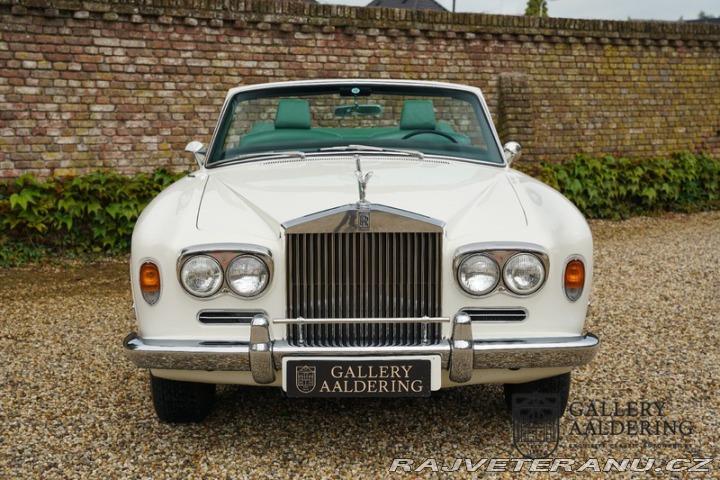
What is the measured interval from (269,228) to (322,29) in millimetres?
6661

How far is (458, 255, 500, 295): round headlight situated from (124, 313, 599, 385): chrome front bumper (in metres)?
0.13

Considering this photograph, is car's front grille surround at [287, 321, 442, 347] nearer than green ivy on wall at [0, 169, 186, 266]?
Yes

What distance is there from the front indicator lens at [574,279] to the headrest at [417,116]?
1.46 meters

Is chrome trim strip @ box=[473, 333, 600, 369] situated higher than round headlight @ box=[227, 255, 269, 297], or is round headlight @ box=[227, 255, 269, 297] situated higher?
round headlight @ box=[227, 255, 269, 297]

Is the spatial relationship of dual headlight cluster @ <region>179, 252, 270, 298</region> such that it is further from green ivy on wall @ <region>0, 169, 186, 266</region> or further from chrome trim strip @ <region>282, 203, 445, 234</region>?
green ivy on wall @ <region>0, 169, 186, 266</region>

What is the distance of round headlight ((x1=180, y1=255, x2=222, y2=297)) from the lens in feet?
8.63

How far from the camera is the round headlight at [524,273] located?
2646 mm

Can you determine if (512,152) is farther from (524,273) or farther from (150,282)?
(150,282)

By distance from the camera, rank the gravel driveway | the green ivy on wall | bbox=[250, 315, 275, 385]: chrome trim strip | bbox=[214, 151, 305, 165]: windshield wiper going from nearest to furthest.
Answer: bbox=[250, 315, 275, 385]: chrome trim strip
the gravel driveway
bbox=[214, 151, 305, 165]: windshield wiper
the green ivy on wall

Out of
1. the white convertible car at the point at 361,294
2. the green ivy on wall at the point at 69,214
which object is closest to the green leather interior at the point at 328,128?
the white convertible car at the point at 361,294

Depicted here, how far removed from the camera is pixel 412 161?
11.5ft

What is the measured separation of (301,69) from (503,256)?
6.66 m

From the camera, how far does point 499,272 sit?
2.64 meters

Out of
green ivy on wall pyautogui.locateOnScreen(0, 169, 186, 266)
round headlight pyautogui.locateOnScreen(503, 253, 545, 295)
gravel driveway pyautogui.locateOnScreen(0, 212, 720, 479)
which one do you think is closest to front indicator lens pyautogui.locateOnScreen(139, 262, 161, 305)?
gravel driveway pyautogui.locateOnScreen(0, 212, 720, 479)
